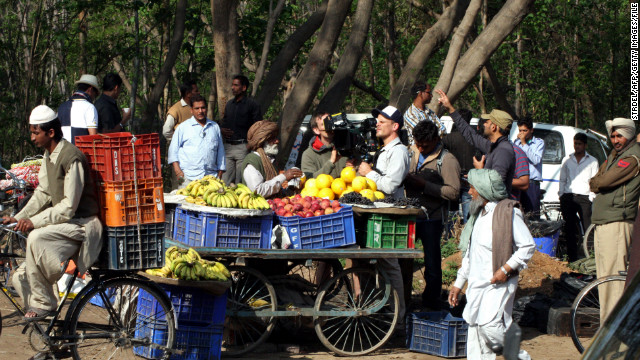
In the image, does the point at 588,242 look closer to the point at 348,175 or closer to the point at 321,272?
Answer: the point at 321,272

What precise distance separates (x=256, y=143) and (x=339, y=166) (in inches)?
48.9

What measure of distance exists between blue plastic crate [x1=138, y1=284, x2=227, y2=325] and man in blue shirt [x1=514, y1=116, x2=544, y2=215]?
6.20 m

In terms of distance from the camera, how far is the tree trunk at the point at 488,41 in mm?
12023

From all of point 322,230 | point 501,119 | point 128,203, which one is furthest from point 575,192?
point 128,203

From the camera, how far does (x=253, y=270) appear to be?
24.4ft

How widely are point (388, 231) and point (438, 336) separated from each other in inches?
46.2

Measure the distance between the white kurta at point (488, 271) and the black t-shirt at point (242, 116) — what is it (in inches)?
186

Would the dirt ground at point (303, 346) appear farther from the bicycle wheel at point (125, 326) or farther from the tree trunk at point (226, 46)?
the tree trunk at point (226, 46)

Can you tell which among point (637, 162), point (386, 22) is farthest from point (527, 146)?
point (386, 22)

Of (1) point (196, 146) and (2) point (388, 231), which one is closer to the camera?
(2) point (388, 231)

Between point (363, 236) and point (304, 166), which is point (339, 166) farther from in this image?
point (363, 236)

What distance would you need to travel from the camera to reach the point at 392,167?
8125 millimetres

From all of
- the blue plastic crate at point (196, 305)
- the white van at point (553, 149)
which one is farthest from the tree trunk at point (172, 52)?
the blue plastic crate at point (196, 305)

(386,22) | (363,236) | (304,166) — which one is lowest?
(363,236)
